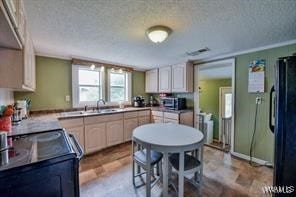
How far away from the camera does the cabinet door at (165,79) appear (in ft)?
13.1

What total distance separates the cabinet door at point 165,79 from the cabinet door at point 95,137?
186 centimetres

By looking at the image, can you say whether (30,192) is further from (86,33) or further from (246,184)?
(246,184)

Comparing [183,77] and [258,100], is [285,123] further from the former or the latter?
[183,77]

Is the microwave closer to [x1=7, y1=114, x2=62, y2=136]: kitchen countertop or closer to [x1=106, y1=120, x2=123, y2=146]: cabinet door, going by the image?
[x1=106, y1=120, x2=123, y2=146]: cabinet door

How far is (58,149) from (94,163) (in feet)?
5.98

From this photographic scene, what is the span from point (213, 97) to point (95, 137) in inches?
181

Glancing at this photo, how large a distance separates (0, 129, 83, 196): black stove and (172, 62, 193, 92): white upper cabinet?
9.60 ft

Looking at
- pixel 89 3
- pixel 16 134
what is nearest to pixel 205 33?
pixel 89 3

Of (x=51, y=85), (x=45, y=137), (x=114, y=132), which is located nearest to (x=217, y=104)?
(x=114, y=132)

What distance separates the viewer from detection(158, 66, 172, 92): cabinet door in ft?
13.1

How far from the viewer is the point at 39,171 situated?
0.89 meters

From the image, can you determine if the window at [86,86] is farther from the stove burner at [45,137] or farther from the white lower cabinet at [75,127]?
the stove burner at [45,137]

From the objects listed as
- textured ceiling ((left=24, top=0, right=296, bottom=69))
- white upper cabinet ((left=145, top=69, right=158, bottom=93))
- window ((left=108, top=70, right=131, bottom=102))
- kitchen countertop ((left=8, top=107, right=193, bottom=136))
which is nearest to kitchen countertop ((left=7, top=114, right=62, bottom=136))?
kitchen countertop ((left=8, top=107, right=193, bottom=136))

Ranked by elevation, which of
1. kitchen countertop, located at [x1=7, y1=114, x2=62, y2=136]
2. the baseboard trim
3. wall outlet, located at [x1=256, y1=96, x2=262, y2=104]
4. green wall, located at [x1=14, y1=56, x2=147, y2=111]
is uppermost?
green wall, located at [x1=14, y1=56, x2=147, y2=111]
